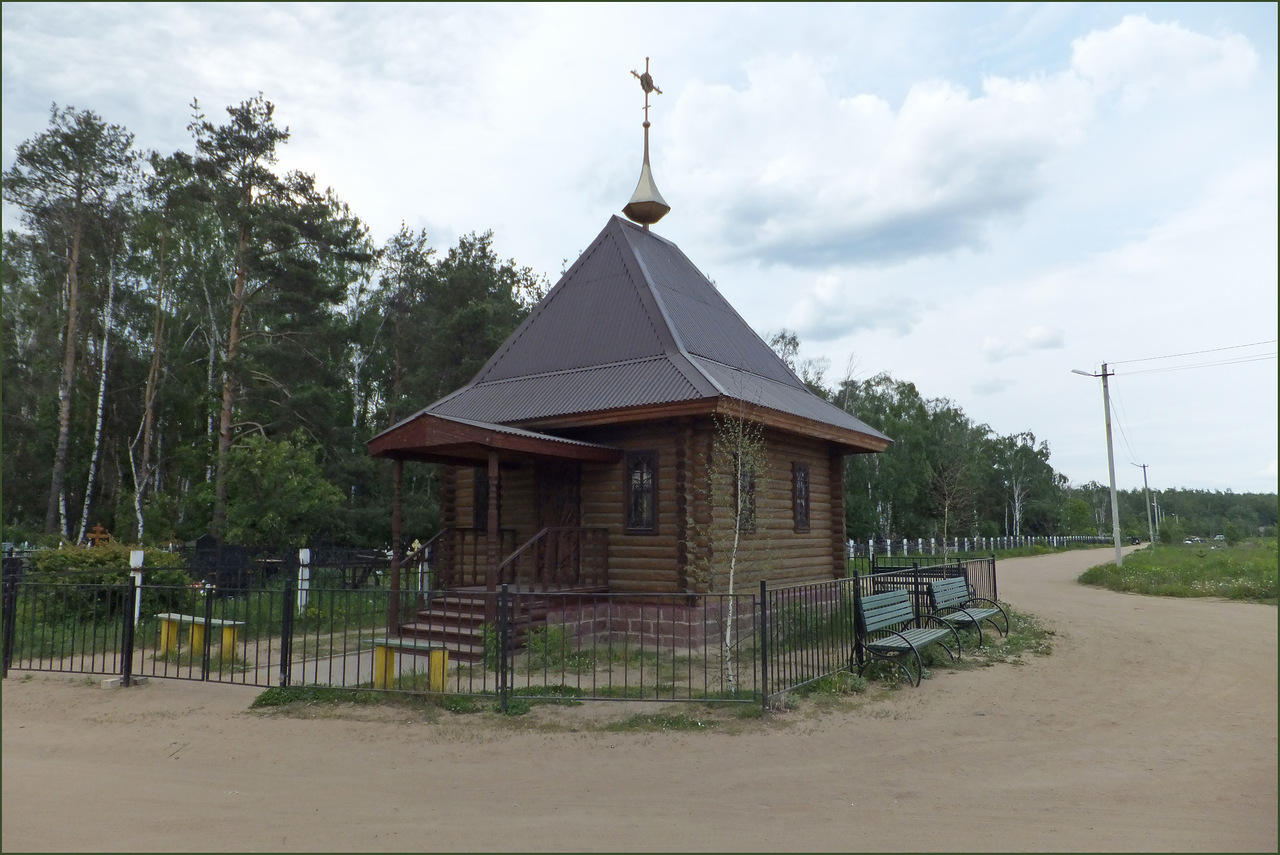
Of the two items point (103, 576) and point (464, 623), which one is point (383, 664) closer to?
point (464, 623)

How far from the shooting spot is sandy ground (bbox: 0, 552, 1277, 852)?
15.1 feet

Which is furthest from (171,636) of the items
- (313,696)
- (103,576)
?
(313,696)

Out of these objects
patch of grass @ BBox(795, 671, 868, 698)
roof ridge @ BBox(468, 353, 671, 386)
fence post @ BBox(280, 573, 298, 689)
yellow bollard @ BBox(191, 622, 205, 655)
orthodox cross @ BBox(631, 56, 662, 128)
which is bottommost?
patch of grass @ BBox(795, 671, 868, 698)

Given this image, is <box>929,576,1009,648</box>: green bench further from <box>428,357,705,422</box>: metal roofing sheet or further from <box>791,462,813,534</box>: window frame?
<box>428,357,705,422</box>: metal roofing sheet

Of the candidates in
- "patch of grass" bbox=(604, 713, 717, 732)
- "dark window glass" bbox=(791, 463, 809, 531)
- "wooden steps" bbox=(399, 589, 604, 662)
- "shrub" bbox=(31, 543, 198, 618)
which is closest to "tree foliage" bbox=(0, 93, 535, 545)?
"shrub" bbox=(31, 543, 198, 618)

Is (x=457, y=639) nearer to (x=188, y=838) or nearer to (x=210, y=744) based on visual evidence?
(x=210, y=744)

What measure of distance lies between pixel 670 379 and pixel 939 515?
1486 inches

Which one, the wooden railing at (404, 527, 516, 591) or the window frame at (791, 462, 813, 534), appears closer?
the wooden railing at (404, 527, 516, 591)

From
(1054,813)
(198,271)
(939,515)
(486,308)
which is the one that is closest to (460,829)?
(1054,813)

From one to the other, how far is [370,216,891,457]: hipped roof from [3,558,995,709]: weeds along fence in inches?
107

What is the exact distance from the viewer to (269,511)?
21.1 meters

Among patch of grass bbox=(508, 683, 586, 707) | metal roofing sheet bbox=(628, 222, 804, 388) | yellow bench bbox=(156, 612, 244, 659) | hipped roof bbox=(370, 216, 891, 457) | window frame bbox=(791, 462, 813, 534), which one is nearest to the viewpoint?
patch of grass bbox=(508, 683, 586, 707)

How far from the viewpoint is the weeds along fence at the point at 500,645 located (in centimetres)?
789

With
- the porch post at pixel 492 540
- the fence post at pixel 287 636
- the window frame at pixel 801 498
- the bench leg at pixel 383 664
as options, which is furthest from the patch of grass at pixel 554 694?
the window frame at pixel 801 498
